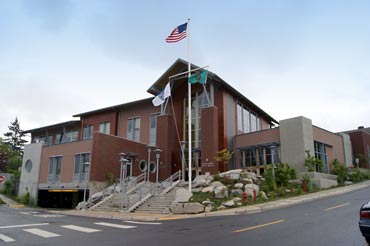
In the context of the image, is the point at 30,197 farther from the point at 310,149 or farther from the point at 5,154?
the point at 5,154

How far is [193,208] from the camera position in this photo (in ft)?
62.2

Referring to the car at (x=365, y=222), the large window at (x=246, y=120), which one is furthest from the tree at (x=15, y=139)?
the car at (x=365, y=222)

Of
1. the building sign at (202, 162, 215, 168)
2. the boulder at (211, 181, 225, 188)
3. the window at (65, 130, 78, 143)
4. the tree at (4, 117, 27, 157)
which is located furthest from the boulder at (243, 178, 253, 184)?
the tree at (4, 117, 27, 157)

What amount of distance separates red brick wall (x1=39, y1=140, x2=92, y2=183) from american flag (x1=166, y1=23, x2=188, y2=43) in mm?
12688

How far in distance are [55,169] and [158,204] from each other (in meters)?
15.9

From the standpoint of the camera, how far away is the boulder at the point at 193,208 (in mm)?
18886

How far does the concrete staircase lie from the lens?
68.1 ft

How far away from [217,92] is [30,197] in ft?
74.4

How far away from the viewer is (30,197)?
33.1m

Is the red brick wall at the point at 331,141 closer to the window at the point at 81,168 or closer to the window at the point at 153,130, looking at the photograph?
the window at the point at 153,130

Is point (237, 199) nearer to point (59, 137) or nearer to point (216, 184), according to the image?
point (216, 184)

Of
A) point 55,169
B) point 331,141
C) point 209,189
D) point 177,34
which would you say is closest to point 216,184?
point 209,189

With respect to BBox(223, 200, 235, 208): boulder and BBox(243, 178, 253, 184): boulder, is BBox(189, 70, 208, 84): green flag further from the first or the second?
BBox(223, 200, 235, 208): boulder

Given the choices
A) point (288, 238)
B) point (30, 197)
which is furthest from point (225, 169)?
point (288, 238)
